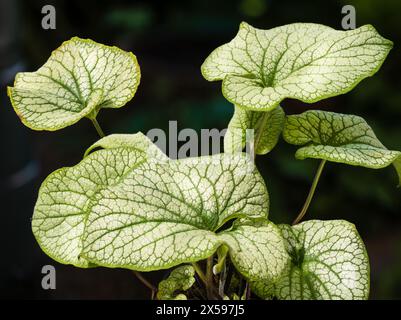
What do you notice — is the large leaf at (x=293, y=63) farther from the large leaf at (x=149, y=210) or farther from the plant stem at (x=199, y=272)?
the plant stem at (x=199, y=272)

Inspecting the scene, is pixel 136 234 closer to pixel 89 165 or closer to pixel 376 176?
pixel 89 165

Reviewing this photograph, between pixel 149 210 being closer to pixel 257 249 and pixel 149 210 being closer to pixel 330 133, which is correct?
pixel 257 249

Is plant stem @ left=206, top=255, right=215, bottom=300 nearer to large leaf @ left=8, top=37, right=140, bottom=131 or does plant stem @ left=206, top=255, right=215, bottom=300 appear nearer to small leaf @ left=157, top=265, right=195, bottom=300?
small leaf @ left=157, top=265, right=195, bottom=300

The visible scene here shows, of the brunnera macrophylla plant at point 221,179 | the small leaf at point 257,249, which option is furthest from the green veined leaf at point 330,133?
the small leaf at point 257,249

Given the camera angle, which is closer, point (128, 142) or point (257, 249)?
point (257, 249)

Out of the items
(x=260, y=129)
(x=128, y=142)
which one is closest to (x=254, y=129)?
(x=260, y=129)

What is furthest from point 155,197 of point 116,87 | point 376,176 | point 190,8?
point 190,8
